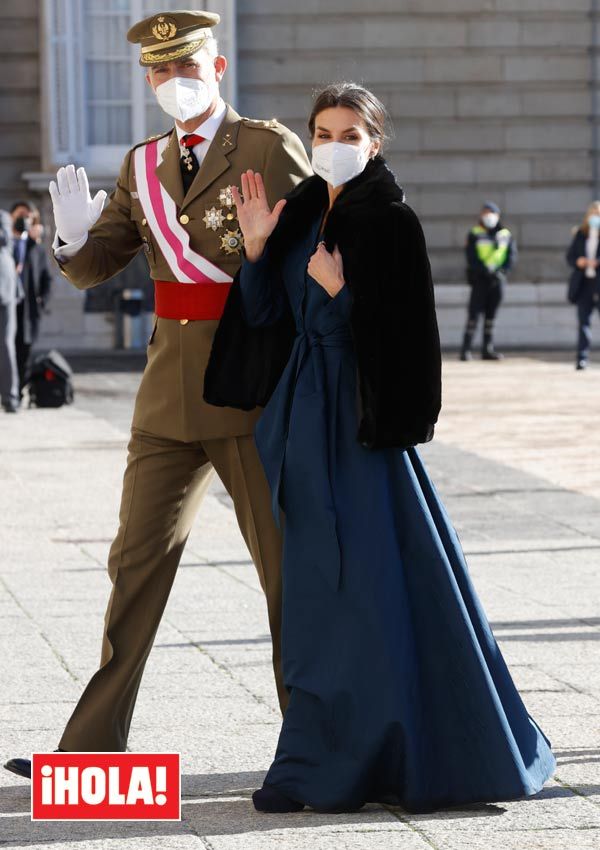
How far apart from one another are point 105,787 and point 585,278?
1511 centimetres

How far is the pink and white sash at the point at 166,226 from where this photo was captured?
4.49 m

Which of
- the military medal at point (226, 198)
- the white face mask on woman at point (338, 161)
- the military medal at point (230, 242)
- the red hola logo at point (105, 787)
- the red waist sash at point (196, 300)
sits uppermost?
the white face mask on woman at point (338, 161)

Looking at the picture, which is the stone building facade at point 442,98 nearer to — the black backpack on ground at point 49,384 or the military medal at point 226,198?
the black backpack on ground at point 49,384

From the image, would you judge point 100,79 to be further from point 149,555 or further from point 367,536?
point 367,536

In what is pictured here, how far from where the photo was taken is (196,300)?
4500mm

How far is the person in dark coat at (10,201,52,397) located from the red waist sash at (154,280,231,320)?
419 inches

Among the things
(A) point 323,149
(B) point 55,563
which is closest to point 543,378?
(B) point 55,563

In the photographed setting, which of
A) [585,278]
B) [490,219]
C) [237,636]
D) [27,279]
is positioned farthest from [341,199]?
[490,219]

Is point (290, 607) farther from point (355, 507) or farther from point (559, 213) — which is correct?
point (559, 213)

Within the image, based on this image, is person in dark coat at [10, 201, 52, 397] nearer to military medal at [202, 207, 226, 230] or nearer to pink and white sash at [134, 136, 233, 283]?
pink and white sash at [134, 136, 233, 283]

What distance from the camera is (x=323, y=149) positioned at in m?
4.20

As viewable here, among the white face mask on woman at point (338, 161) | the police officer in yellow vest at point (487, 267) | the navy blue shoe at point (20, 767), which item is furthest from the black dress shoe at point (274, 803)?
the police officer in yellow vest at point (487, 267)

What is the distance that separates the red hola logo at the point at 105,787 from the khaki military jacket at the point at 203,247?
0.84 meters

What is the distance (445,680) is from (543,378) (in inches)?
531
